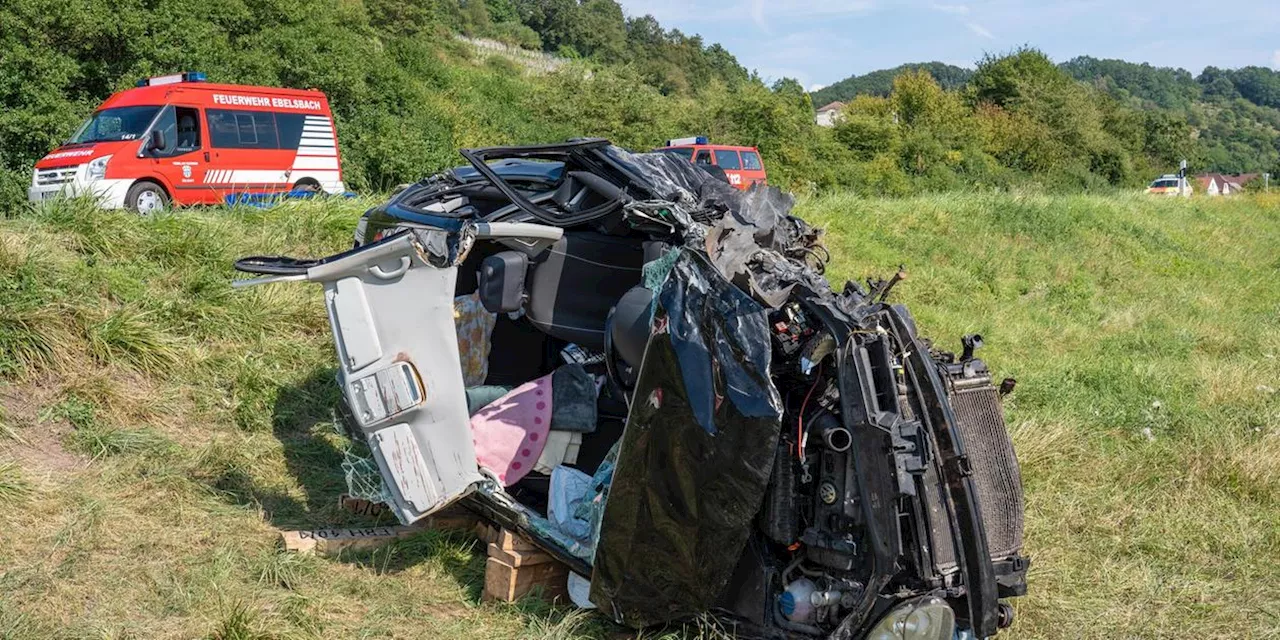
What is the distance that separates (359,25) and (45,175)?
1708 cm

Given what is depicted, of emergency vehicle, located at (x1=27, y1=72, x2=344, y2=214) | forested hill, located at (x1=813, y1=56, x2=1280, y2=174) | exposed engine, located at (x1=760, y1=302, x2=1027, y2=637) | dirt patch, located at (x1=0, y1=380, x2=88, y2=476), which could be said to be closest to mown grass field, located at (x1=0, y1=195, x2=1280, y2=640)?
dirt patch, located at (x1=0, y1=380, x2=88, y2=476)

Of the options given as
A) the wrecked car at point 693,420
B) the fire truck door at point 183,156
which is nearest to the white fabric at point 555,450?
the wrecked car at point 693,420

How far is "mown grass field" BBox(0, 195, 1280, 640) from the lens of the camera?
407cm

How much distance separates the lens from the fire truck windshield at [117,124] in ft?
43.4

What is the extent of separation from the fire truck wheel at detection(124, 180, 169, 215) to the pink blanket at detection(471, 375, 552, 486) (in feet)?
32.4

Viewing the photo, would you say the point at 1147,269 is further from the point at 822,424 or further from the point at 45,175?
the point at 45,175

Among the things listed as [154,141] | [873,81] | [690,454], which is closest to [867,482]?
[690,454]

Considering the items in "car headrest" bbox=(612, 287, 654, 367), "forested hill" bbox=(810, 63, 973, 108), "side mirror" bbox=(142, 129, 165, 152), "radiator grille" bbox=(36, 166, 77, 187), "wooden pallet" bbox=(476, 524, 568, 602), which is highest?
"forested hill" bbox=(810, 63, 973, 108)

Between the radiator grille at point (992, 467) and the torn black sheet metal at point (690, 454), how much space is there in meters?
0.80

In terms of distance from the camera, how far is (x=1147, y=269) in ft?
48.8

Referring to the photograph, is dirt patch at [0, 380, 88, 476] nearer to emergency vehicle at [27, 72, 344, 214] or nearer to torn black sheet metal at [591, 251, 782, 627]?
torn black sheet metal at [591, 251, 782, 627]

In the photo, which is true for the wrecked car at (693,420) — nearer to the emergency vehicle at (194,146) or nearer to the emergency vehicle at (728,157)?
the emergency vehicle at (194,146)

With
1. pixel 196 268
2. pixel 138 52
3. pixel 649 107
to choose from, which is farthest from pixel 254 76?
pixel 196 268

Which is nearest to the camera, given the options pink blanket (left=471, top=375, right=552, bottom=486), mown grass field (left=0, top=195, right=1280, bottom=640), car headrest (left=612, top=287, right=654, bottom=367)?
car headrest (left=612, top=287, right=654, bottom=367)
